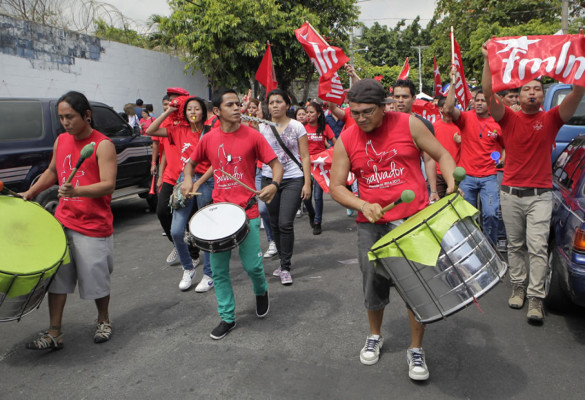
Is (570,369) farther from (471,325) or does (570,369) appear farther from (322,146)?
(322,146)

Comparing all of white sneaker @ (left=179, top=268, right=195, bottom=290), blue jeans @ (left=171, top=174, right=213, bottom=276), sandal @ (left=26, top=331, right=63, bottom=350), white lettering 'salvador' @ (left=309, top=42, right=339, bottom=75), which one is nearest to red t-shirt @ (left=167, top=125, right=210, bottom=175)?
blue jeans @ (left=171, top=174, right=213, bottom=276)

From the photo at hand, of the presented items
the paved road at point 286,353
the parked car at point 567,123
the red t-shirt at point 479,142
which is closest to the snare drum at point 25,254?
the paved road at point 286,353

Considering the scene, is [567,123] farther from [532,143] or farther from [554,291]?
[554,291]

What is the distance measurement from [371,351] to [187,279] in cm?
243

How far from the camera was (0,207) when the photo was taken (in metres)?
3.41

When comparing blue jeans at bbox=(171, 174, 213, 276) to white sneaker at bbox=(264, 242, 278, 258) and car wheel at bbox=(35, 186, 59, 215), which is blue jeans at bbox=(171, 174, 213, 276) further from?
car wheel at bbox=(35, 186, 59, 215)

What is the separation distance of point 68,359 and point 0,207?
121 cm

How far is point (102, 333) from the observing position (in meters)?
4.00

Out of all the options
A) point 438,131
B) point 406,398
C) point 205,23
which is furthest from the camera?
point 205,23

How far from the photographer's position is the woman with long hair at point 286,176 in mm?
5363

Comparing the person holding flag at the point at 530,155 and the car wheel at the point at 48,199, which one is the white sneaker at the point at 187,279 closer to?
the car wheel at the point at 48,199

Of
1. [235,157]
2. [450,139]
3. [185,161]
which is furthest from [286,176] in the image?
[450,139]

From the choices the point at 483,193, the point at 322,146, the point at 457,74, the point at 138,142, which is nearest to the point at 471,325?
the point at 483,193

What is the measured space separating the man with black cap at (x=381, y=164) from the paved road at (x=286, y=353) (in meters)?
0.42
